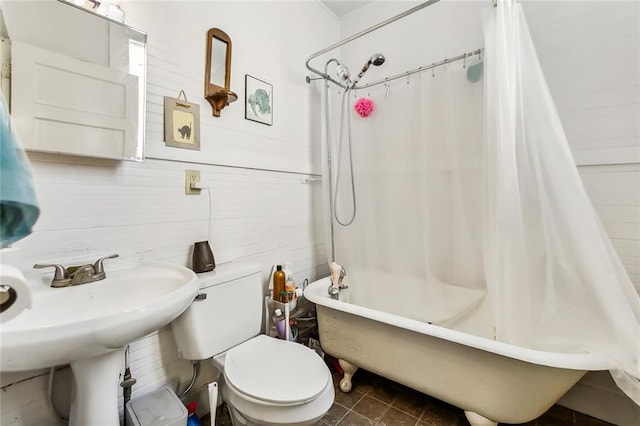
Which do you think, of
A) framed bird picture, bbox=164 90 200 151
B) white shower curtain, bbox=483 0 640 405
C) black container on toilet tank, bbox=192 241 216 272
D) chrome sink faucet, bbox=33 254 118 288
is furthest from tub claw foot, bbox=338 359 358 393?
framed bird picture, bbox=164 90 200 151

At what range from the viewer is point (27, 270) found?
3.15 feet

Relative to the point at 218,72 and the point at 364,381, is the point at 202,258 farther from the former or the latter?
the point at 364,381

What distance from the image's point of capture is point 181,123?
1.36 meters

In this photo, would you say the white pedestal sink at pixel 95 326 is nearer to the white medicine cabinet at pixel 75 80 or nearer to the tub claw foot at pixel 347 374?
the white medicine cabinet at pixel 75 80

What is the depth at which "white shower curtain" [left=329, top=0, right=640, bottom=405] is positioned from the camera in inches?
43.3

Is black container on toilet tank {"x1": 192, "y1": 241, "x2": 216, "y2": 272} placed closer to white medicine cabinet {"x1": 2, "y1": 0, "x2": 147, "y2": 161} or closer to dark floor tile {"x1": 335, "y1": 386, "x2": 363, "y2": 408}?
white medicine cabinet {"x1": 2, "y1": 0, "x2": 147, "y2": 161}


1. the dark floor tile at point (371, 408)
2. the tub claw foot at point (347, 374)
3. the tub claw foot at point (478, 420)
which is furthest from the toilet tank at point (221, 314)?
the tub claw foot at point (478, 420)

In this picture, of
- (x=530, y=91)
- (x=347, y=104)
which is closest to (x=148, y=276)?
(x=347, y=104)

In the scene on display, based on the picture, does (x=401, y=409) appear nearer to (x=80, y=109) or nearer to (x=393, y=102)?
(x=393, y=102)

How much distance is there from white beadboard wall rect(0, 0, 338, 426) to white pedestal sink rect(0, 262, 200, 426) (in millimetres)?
176

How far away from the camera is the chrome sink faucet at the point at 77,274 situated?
94 cm

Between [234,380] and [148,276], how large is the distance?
1.72 feet

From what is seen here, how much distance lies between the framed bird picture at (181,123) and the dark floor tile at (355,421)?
5.14 ft

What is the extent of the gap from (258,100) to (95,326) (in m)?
1.45
